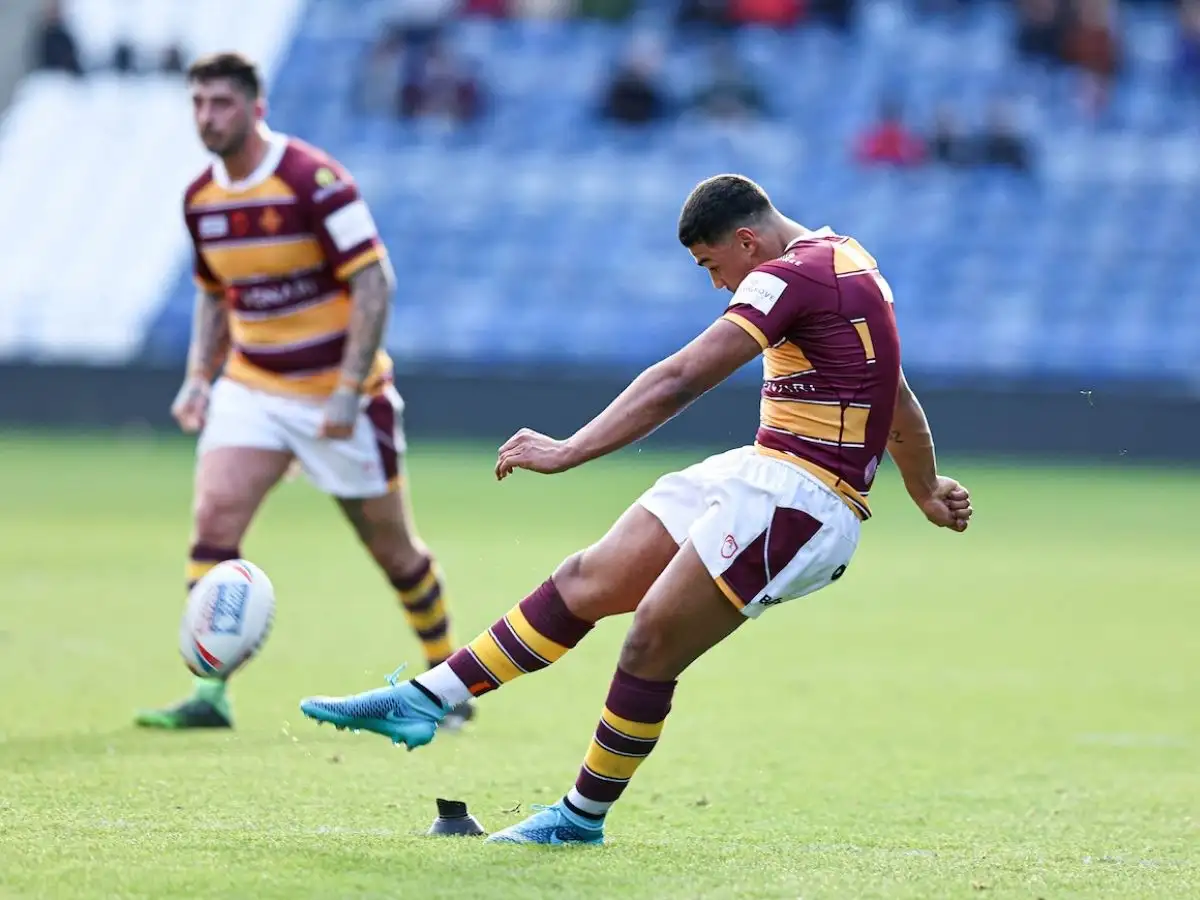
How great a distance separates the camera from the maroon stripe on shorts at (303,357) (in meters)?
7.68

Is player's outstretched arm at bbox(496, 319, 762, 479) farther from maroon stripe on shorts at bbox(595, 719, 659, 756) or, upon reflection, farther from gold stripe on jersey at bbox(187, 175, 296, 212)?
gold stripe on jersey at bbox(187, 175, 296, 212)

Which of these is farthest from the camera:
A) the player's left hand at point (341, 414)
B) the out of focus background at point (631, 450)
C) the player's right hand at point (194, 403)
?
the player's right hand at point (194, 403)

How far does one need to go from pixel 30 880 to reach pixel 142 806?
3.53 ft

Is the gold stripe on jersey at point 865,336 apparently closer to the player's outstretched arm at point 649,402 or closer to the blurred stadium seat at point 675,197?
the player's outstretched arm at point 649,402

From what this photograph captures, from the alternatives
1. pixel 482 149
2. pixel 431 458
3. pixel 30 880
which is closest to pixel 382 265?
pixel 30 880

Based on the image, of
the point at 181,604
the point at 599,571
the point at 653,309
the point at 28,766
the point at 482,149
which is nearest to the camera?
the point at 599,571

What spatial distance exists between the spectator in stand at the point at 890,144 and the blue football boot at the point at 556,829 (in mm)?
21252

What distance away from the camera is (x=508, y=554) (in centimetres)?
1323

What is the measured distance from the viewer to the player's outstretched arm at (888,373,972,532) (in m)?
5.69

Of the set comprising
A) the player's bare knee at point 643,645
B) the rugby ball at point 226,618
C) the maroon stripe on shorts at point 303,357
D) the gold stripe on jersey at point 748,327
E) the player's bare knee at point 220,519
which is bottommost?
the player's bare knee at point 220,519

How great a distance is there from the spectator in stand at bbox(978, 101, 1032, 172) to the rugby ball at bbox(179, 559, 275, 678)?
822 inches

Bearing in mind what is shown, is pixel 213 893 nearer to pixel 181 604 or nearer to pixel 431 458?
pixel 181 604

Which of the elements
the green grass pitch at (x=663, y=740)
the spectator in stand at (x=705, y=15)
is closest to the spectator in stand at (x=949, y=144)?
the spectator in stand at (x=705, y=15)

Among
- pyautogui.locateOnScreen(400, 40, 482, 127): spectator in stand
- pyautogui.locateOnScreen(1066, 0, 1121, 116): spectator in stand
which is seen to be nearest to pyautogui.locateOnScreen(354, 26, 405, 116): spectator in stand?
pyautogui.locateOnScreen(400, 40, 482, 127): spectator in stand
